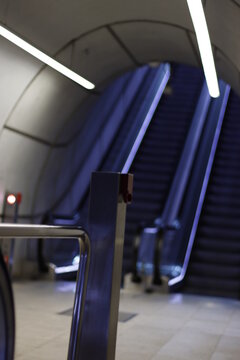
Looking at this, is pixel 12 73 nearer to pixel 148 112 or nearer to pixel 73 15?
pixel 73 15

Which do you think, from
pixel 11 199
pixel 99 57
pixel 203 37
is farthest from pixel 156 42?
pixel 11 199

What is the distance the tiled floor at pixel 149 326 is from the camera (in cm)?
463

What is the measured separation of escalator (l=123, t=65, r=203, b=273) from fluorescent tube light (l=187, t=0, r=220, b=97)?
183 inches

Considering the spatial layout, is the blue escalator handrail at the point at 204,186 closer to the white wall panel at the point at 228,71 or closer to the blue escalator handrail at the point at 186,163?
the blue escalator handrail at the point at 186,163

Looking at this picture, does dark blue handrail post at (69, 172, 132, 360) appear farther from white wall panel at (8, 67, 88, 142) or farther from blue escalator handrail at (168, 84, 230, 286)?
blue escalator handrail at (168, 84, 230, 286)

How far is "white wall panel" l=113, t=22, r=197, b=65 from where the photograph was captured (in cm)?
736

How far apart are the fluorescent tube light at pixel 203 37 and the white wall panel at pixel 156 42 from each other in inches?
36.2

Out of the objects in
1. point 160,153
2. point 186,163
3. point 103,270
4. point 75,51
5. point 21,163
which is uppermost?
point 75,51

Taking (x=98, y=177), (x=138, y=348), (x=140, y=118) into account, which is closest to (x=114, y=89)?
(x=140, y=118)

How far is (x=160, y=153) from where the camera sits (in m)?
13.1


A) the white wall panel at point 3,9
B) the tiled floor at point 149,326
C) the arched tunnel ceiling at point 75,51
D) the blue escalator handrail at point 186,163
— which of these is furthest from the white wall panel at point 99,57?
the tiled floor at point 149,326

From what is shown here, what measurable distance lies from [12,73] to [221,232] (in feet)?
16.8

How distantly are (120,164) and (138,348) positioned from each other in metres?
7.81

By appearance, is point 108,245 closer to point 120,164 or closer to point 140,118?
point 120,164
